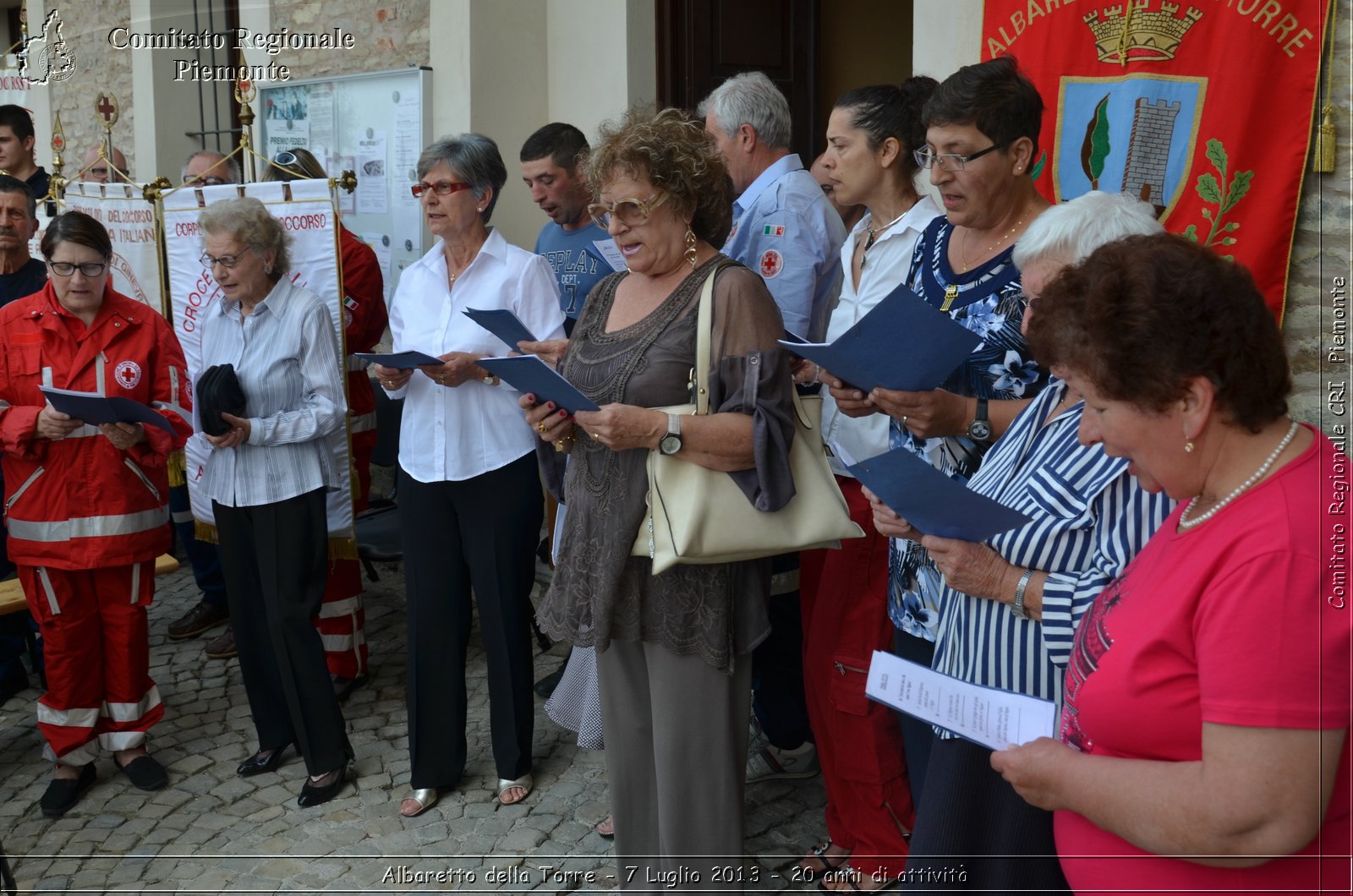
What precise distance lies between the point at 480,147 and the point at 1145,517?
2.76 m

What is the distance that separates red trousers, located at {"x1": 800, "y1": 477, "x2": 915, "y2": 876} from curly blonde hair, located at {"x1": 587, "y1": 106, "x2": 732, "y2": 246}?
1023 millimetres

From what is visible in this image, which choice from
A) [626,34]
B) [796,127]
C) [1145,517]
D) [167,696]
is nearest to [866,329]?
[1145,517]

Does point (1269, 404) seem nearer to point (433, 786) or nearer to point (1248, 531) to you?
point (1248, 531)

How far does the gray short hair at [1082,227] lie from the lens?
7.50 feet

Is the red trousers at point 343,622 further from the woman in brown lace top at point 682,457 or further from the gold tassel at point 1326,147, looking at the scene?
the gold tassel at point 1326,147

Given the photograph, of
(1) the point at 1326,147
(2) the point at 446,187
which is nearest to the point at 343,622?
(2) the point at 446,187

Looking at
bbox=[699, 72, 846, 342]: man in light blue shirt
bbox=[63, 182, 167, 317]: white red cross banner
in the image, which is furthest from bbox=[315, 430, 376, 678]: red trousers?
bbox=[699, 72, 846, 342]: man in light blue shirt

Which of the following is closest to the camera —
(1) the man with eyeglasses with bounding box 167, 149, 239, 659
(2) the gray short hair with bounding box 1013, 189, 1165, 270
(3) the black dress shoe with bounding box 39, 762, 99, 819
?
(2) the gray short hair with bounding box 1013, 189, 1165, 270

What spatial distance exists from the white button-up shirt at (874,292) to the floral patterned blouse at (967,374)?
0.37m

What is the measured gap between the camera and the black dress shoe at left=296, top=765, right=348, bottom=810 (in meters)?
4.21

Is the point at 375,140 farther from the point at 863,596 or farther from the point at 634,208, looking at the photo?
the point at 863,596

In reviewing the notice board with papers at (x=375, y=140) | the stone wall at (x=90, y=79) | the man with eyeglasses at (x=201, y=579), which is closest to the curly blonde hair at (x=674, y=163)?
the man with eyeglasses at (x=201, y=579)

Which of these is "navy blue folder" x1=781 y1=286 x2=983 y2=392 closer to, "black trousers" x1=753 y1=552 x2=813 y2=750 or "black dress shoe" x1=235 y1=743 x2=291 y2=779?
"black trousers" x1=753 y1=552 x2=813 y2=750

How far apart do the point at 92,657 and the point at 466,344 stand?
1.95m
